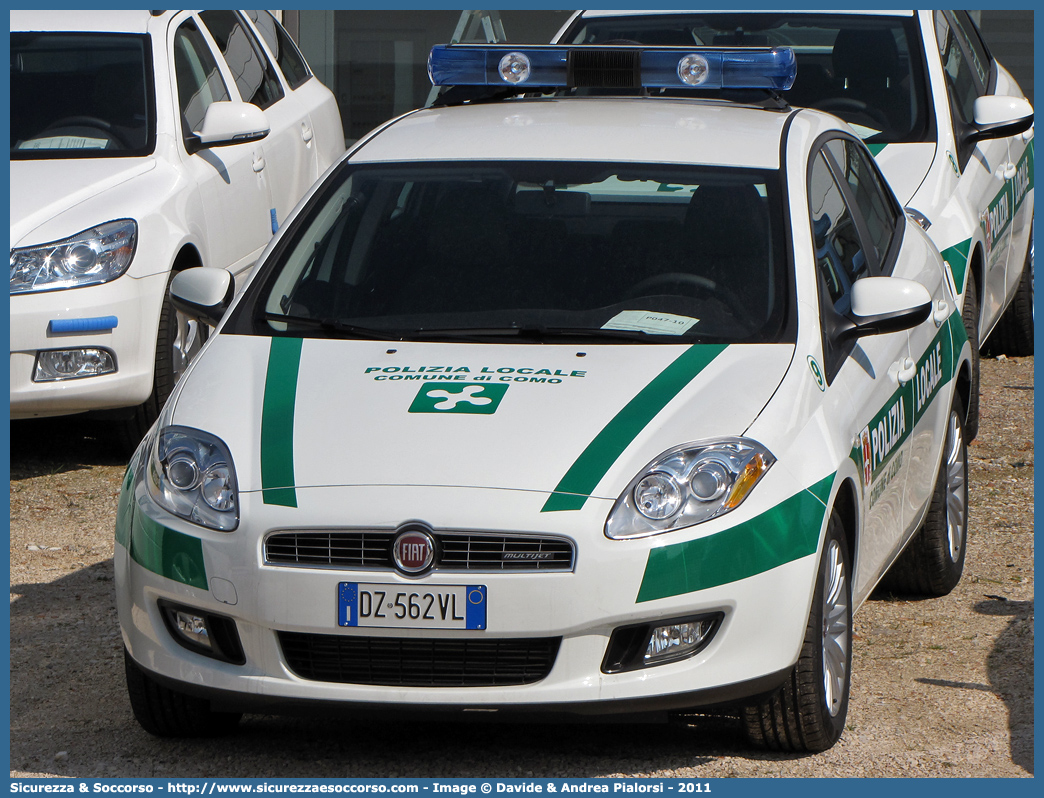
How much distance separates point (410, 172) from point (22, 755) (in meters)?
1.98

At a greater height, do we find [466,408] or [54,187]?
[466,408]

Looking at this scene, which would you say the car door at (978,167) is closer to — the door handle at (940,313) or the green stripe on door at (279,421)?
the door handle at (940,313)

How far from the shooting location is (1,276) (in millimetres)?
4922

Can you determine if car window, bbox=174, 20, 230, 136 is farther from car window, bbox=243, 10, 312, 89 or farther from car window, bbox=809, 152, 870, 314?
car window, bbox=809, 152, 870, 314

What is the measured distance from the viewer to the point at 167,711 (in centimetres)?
410

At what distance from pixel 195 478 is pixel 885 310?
183 centimetres

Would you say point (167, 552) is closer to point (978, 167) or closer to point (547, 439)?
point (547, 439)

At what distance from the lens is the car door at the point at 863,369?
14.2 ft

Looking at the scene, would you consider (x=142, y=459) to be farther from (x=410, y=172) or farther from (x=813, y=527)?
(x=813, y=527)

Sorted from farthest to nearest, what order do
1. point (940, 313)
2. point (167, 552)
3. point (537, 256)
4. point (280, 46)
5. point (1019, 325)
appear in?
1. point (280, 46)
2. point (1019, 325)
3. point (940, 313)
4. point (537, 256)
5. point (167, 552)

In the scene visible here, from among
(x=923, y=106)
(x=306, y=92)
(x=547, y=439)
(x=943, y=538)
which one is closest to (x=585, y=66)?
(x=943, y=538)

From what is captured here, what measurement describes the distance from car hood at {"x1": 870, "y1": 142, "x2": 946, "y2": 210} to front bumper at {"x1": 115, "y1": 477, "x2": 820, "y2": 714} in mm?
3217

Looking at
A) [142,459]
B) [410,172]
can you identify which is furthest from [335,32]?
[142,459]

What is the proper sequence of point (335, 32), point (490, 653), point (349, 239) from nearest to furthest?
point (490, 653) → point (349, 239) → point (335, 32)
